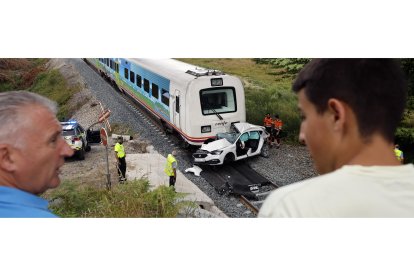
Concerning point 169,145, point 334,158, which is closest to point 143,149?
point 169,145

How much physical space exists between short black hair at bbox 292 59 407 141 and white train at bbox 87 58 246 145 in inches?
187

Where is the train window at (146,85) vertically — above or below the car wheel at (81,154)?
above

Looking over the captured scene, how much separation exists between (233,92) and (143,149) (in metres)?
1.51

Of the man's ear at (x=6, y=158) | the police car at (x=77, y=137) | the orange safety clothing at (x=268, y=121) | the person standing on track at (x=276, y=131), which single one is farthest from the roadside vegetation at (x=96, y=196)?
the man's ear at (x=6, y=158)

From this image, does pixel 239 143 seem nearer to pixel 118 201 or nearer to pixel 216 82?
pixel 216 82

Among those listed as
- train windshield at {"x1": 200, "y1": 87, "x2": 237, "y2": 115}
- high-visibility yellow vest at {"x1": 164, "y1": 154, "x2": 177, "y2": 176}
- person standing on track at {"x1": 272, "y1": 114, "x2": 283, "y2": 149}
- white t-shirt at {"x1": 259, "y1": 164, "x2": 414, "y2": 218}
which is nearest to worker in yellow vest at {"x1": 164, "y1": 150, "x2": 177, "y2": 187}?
high-visibility yellow vest at {"x1": 164, "y1": 154, "x2": 177, "y2": 176}

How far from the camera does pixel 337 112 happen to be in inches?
42.8

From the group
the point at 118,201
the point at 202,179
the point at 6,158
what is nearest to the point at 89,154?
the point at 118,201

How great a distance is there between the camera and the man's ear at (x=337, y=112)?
108cm

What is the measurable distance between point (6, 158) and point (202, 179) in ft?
13.3

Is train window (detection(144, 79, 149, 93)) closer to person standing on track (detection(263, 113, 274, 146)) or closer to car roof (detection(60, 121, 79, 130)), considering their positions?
car roof (detection(60, 121, 79, 130))

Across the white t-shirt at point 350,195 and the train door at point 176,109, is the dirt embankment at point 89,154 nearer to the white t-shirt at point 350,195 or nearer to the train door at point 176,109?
the train door at point 176,109

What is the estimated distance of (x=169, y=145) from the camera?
6.06 metres

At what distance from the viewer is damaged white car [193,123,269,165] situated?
5.81 m
